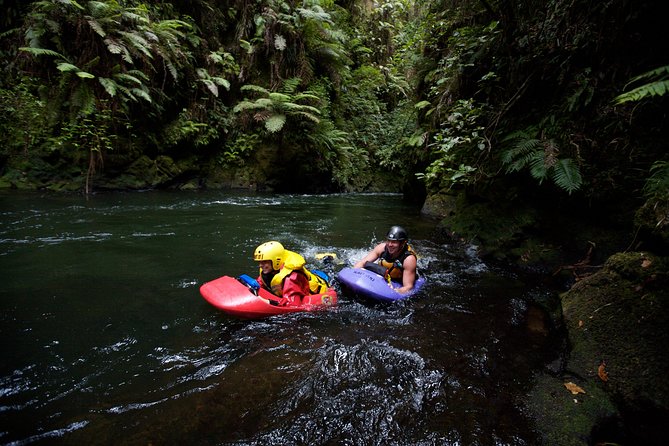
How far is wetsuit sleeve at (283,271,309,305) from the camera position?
12.7 feet

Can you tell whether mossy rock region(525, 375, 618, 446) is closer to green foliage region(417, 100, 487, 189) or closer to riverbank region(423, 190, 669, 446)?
riverbank region(423, 190, 669, 446)

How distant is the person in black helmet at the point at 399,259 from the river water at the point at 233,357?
29 cm

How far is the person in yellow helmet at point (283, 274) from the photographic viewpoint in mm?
3896

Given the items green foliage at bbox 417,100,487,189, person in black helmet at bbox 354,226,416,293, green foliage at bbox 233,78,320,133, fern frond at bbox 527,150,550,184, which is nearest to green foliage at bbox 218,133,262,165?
green foliage at bbox 233,78,320,133

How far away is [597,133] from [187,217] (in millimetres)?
7625

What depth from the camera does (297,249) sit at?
20.8 feet

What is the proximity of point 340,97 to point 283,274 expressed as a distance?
48.6 ft

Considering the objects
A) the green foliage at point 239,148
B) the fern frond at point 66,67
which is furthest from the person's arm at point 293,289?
the green foliage at point 239,148

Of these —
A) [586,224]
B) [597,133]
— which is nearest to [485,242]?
[586,224]

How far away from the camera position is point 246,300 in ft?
11.6

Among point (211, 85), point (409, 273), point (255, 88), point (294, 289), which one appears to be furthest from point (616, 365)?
point (255, 88)

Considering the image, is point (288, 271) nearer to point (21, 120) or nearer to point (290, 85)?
point (21, 120)

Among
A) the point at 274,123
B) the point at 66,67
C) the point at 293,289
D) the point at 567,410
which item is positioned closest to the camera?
the point at 567,410

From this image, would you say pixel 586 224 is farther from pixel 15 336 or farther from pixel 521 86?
pixel 15 336
